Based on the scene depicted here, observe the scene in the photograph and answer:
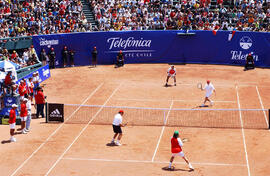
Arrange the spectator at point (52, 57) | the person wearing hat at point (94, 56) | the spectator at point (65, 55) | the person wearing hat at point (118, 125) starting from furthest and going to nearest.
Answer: the person wearing hat at point (94, 56) < the spectator at point (65, 55) < the spectator at point (52, 57) < the person wearing hat at point (118, 125)

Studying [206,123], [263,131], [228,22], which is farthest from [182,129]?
[228,22]

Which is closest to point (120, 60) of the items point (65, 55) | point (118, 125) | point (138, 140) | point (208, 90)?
point (65, 55)

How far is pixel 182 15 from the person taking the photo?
49.8 m

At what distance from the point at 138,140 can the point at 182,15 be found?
87.9 ft

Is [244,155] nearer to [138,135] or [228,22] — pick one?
[138,135]

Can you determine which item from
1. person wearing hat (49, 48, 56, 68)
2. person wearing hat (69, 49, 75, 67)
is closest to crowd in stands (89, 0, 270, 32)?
person wearing hat (69, 49, 75, 67)

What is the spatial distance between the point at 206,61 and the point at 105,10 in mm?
12399

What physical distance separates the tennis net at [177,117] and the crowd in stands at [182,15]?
19114mm

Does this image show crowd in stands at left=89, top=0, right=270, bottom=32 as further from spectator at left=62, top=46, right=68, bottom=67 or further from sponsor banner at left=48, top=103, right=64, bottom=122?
sponsor banner at left=48, top=103, right=64, bottom=122

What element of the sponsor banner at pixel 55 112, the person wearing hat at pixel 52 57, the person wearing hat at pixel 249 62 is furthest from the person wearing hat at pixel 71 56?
the sponsor banner at pixel 55 112

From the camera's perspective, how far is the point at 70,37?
45500 mm

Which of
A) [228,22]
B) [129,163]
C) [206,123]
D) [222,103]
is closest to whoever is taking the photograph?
[129,163]

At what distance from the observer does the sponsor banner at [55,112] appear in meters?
28.7

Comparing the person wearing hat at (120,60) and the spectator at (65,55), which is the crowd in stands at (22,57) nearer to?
the spectator at (65,55)
